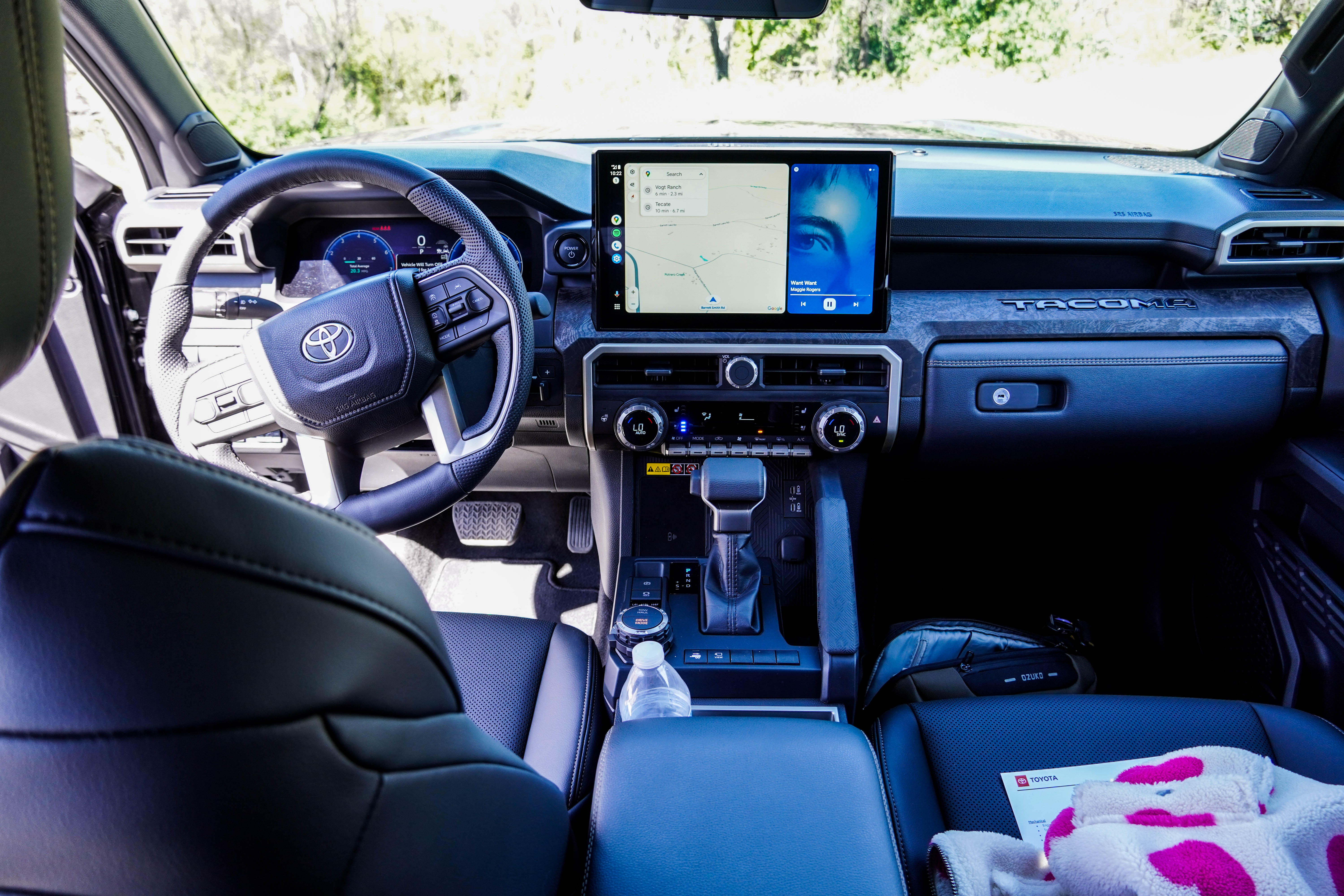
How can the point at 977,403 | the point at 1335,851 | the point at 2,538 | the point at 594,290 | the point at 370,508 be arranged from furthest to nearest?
the point at 977,403 → the point at 594,290 → the point at 370,508 → the point at 1335,851 → the point at 2,538

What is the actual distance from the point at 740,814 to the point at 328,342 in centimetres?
105

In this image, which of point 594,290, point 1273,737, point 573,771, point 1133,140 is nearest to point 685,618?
point 573,771

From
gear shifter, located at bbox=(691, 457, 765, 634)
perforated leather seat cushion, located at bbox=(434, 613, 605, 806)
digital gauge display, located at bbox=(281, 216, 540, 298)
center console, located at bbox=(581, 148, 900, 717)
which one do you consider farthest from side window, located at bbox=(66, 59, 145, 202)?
gear shifter, located at bbox=(691, 457, 765, 634)

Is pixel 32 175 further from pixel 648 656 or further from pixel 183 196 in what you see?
pixel 183 196

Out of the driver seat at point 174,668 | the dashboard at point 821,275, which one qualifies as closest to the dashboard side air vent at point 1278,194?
the dashboard at point 821,275

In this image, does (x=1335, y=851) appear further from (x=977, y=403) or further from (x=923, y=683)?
(x=977, y=403)

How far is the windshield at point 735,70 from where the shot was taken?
2.66 m

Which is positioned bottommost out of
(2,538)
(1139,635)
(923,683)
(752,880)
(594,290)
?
(1139,635)

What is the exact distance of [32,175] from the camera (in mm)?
474

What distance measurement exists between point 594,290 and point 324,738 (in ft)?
5.31

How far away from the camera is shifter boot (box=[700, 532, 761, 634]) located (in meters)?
1.91

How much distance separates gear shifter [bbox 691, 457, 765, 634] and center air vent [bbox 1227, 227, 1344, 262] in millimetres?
1222

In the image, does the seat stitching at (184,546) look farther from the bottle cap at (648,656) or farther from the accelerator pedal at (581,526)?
the accelerator pedal at (581,526)

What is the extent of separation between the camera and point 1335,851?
41.3 inches
